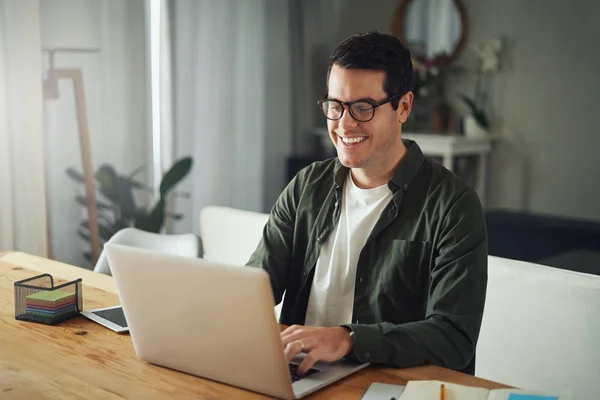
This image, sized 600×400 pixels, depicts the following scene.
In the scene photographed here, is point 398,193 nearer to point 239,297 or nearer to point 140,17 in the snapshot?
point 239,297

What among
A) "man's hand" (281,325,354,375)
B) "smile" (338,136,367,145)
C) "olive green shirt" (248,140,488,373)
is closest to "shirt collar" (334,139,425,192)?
"olive green shirt" (248,140,488,373)

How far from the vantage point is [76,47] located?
391cm

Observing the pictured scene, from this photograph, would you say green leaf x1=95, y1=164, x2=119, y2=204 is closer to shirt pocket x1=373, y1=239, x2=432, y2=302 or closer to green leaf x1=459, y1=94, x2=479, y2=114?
green leaf x1=459, y1=94, x2=479, y2=114

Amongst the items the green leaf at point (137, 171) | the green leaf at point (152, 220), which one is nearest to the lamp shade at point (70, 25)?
the green leaf at point (137, 171)

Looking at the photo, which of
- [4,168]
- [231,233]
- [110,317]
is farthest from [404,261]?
[4,168]

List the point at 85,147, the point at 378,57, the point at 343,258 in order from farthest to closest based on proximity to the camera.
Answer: the point at 85,147 < the point at 343,258 < the point at 378,57

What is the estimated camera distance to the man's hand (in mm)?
1323

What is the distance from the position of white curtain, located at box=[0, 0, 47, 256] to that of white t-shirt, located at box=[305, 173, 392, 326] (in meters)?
2.32

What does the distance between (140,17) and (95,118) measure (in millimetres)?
591

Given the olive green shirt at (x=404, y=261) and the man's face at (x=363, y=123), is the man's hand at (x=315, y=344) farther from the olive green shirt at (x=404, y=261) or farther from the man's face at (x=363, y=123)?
the man's face at (x=363, y=123)

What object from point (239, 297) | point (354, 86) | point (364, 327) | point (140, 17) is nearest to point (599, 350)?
point (364, 327)

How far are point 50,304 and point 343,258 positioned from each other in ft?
2.06

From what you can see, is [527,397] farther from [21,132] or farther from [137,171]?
[137,171]

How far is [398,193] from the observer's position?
1668mm
